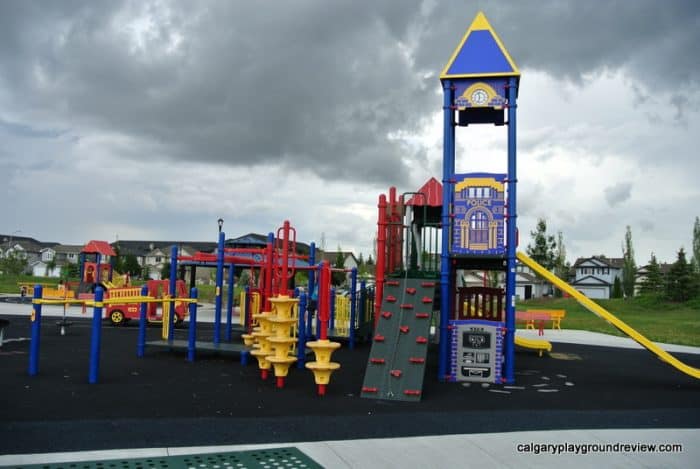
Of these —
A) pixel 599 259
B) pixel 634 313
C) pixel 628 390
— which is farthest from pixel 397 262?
pixel 599 259

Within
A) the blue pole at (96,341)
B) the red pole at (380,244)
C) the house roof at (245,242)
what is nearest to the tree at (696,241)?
the house roof at (245,242)

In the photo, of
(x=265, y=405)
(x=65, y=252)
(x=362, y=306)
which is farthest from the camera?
(x=65, y=252)

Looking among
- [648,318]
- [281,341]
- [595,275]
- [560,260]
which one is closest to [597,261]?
[595,275]

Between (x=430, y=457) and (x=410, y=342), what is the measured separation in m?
3.63

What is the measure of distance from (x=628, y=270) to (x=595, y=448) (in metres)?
64.4

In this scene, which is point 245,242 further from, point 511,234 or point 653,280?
point 653,280

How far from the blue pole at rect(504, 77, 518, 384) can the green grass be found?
13203mm

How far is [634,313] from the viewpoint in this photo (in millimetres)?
40062

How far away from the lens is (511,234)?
35.9 feet

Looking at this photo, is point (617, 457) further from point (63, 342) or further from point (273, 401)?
point (63, 342)

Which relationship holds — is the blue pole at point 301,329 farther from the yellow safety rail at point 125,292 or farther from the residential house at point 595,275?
the residential house at point 595,275

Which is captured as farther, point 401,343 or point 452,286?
point 452,286

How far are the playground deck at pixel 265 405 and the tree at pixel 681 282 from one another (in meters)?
37.6

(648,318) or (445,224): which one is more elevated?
(445,224)
